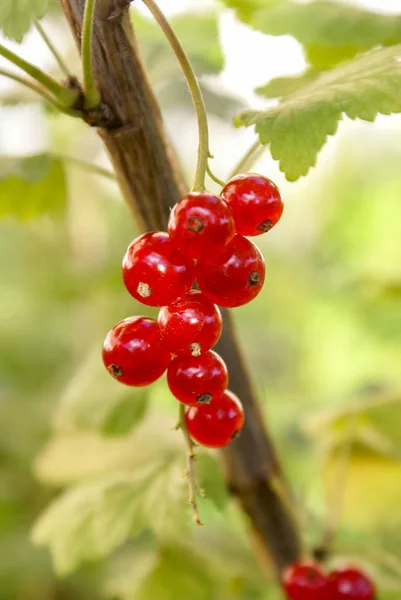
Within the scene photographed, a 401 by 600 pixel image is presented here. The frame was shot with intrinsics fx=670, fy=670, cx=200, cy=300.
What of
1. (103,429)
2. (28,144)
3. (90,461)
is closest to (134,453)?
(90,461)

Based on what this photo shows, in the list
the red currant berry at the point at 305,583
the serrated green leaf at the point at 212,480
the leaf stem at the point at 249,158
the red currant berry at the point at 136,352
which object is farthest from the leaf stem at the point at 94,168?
the red currant berry at the point at 305,583

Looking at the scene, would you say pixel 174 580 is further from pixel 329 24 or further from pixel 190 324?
pixel 329 24

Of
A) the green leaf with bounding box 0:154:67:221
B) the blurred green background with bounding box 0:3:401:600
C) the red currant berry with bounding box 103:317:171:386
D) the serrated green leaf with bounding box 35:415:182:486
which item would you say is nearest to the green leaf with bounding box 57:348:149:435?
the blurred green background with bounding box 0:3:401:600

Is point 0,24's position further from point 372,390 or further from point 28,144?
point 28,144

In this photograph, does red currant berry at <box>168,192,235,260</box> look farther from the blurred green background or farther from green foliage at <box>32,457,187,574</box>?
green foliage at <box>32,457,187,574</box>

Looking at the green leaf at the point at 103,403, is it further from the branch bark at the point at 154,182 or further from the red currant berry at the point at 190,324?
the red currant berry at the point at 190,324
